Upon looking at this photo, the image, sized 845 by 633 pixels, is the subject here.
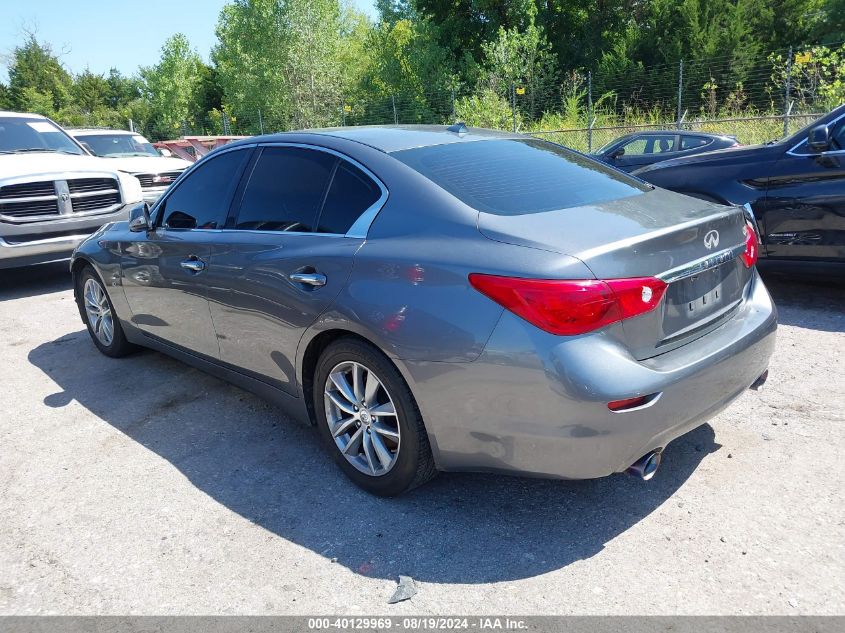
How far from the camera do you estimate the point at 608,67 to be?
31.8m

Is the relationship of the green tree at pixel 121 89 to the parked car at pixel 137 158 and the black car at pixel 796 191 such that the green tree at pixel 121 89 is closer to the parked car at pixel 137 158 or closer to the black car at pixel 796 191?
the parked car at pixel 137 158

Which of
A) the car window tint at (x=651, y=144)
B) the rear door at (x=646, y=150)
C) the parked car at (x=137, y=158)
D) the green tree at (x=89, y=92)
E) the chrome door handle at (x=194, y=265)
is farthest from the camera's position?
the green tree at (x=89, y=92)

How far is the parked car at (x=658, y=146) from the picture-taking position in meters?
12.3

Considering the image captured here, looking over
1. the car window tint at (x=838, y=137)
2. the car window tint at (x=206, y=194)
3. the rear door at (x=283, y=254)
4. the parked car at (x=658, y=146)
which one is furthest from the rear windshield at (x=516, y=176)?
the parked car at (x=658, y=146)

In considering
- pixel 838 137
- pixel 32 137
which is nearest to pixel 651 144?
pixel 838 137

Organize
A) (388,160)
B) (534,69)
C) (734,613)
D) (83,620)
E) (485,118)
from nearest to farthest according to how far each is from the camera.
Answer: (734,613) → (83,620) → (388,160) → (485,118) → (534,69)

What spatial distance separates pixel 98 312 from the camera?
562cm

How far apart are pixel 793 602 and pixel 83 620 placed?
2.52 meters

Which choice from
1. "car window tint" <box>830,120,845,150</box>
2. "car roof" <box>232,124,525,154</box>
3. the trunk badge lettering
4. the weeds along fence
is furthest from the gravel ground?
the weeds along fence

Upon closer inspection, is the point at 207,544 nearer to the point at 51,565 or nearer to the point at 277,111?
the point at 51,565

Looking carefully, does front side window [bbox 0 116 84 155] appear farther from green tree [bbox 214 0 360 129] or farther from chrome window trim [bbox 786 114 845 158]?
green tree [bbox 214 0 360 129]

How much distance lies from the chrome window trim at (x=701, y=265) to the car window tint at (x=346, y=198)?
4.32 feet

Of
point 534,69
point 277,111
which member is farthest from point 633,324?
point 277,111

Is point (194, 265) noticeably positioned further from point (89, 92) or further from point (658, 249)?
point (89, 92)
